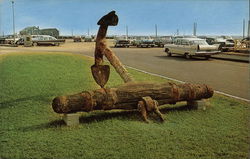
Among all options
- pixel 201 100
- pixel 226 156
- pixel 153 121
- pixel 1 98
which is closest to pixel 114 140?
pixel 153 121

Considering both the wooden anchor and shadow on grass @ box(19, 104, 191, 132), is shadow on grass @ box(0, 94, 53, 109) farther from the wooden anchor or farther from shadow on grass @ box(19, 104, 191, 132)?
the wooden anchor

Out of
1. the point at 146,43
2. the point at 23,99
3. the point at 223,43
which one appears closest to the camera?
the point at 23,99

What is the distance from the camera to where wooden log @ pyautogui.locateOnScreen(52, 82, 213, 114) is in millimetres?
5582

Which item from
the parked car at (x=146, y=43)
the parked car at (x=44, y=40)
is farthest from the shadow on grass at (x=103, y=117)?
the parked car at (x=44, y=40)

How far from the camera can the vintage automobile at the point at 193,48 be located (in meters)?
21.2

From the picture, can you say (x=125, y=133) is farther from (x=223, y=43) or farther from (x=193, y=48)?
(x=223, y=43)

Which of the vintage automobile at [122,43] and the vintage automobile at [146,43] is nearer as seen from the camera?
the vintage automobile at [146,43]

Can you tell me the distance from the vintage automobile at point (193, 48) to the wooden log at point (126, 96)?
14.9m

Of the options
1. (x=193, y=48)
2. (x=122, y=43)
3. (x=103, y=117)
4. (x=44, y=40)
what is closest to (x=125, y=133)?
(x=103, y=117)

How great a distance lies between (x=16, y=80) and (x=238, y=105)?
25.3 ft

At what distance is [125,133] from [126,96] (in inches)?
37.3

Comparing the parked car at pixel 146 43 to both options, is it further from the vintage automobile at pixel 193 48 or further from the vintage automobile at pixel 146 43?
the vintage automobile at pixel 193 48

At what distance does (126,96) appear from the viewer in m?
6.09

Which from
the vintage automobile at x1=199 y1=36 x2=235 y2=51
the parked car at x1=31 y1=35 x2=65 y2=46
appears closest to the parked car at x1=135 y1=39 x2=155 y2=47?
the vintage automobile at x1=199 y1=36 x2=235 y2=51
